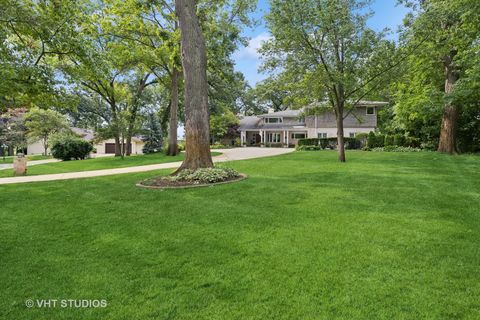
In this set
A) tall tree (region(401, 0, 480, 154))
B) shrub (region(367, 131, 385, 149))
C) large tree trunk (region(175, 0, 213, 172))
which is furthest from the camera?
shrub (region(367, 131, 385, 149))

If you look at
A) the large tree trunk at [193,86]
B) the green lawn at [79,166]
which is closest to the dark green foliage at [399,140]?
the green lawn at [79,166]

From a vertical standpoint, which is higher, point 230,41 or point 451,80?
point 230,41

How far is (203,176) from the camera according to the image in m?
8.38

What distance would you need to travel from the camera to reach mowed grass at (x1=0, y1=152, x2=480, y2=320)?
2.60 m

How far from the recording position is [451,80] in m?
17.6

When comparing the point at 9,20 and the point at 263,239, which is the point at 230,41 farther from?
the point at 263,239

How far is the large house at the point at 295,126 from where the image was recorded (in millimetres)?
32156

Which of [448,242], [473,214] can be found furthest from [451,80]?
[448,242]

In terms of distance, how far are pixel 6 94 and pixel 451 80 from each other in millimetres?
20675

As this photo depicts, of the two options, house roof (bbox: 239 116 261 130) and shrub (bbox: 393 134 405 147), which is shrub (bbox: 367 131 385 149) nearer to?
shrub (bbox: 393 134 405 147)

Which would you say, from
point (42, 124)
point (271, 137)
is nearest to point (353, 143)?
point (271, 137)

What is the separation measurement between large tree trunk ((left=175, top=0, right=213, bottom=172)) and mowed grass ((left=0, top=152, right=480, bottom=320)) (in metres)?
2.66

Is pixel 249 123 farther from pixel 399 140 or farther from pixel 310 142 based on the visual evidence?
pixel 399 140

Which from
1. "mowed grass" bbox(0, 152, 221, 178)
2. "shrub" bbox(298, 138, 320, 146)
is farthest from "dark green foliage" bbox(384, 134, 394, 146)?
"mowed grass" bbox(0, 152, 221, 178)
